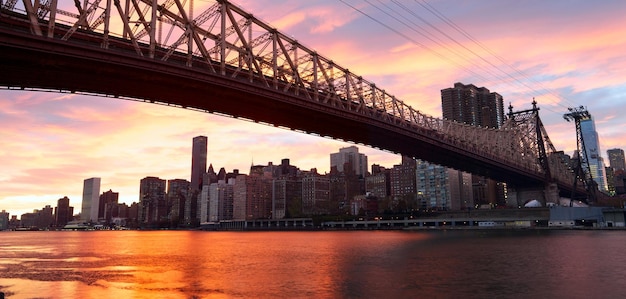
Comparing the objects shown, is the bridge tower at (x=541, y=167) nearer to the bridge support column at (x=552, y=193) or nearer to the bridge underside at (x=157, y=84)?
the bridge support column at (x=552, y=193)

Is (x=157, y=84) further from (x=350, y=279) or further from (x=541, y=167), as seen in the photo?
(x=541, y=167)

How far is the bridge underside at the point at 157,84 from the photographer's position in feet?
101

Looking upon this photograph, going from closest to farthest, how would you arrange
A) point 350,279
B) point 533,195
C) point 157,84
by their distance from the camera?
point 350,279 → point 157,84 → point 533,195

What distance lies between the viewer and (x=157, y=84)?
128 feet

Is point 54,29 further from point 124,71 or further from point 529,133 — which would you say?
point 529,133

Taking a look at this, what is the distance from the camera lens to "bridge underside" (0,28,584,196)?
3089 centimetres

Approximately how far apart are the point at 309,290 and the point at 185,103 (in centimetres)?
2598

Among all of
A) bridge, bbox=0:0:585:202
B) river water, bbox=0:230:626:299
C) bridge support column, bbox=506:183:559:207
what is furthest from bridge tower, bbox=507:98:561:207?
river water, bbox=0:230:626:299

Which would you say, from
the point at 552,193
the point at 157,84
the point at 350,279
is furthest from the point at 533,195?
the point at 157,84

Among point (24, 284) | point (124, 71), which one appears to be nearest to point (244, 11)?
point (124, 71)

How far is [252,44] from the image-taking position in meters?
48.8

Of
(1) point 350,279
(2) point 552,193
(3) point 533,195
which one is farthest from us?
(3) point 533,195

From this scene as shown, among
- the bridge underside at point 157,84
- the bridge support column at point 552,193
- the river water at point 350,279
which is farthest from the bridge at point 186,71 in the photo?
the bridge support column at point 552,193

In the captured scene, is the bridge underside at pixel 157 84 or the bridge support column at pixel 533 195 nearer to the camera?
the bridge underside at pixel 157 84
